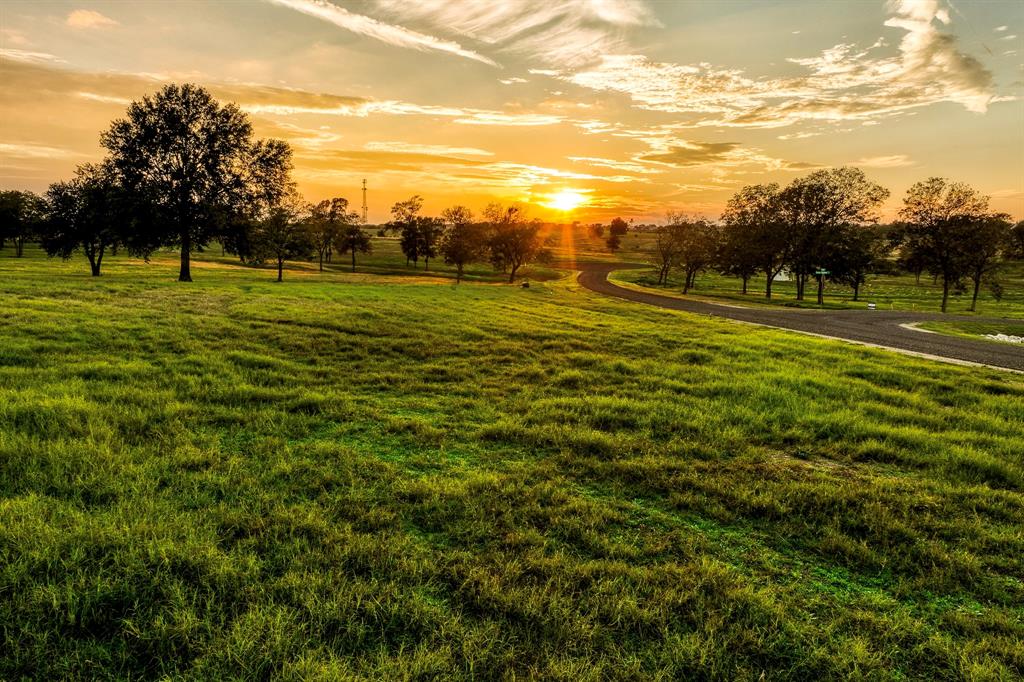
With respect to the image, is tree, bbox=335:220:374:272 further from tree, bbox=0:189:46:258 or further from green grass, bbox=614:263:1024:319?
green grass, bbox=614:263:1024:319

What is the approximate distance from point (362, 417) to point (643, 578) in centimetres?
565

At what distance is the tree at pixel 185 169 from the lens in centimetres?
Answer: 3916

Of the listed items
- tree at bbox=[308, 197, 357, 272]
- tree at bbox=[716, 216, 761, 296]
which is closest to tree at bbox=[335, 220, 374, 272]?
tree at bbox=[308, 197, 357, 272]

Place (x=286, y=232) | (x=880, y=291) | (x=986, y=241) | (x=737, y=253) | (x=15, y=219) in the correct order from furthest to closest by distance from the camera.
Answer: (x=880, y=291), (x=15, y=219), (x=737, y=253), (x=286, y=232), (x=986, y=241)

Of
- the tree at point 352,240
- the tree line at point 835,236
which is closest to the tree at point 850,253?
the tree line at point 835,236

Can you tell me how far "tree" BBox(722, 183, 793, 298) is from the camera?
2445 inches

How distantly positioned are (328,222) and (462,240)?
78.8 feet

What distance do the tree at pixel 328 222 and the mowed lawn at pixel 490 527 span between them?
64536 mm

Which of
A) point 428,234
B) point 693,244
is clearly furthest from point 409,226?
point 693,244

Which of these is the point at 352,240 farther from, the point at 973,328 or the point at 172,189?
the point at 973,328

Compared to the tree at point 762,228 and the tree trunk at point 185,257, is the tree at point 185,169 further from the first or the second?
the tree at point 762,228

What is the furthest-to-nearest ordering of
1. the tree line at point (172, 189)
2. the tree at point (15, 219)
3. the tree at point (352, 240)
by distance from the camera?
1. the tree at point (352, 240)
2. the tree at point (15, 219)
3. the tree line at point (172, 189)

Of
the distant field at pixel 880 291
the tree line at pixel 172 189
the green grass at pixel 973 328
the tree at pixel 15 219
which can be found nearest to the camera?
the green grass at pixel 973 328

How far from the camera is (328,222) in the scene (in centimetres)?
8006
